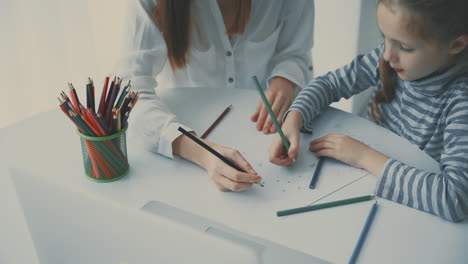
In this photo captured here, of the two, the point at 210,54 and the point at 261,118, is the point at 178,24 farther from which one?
the point at 261,118

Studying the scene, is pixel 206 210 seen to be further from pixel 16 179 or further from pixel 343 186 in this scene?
pixel 16 179

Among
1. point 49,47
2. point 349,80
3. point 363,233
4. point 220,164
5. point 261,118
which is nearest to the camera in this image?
point 363,233

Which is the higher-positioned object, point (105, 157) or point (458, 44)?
point (458, 44)

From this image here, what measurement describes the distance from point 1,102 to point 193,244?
3.28ft

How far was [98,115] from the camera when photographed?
0.70 meters

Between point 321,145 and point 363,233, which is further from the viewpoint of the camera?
point 321,145

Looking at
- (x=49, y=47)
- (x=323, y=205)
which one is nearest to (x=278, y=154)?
(x=323, y=205)

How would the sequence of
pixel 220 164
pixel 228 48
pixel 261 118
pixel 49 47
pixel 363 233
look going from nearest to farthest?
pixel 363 233 < pixel 220 164 < pixel 261 118 < pixel 228 48 < pixel 49 47

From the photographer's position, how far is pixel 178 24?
1.04 meters

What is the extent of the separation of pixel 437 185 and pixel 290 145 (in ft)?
0.78

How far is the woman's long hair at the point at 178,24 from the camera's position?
0.99 meters

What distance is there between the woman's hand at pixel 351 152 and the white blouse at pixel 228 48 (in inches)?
11.5

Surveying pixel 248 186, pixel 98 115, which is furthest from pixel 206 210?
pixel 98 115

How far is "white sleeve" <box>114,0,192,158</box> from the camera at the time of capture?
34.4 inches
